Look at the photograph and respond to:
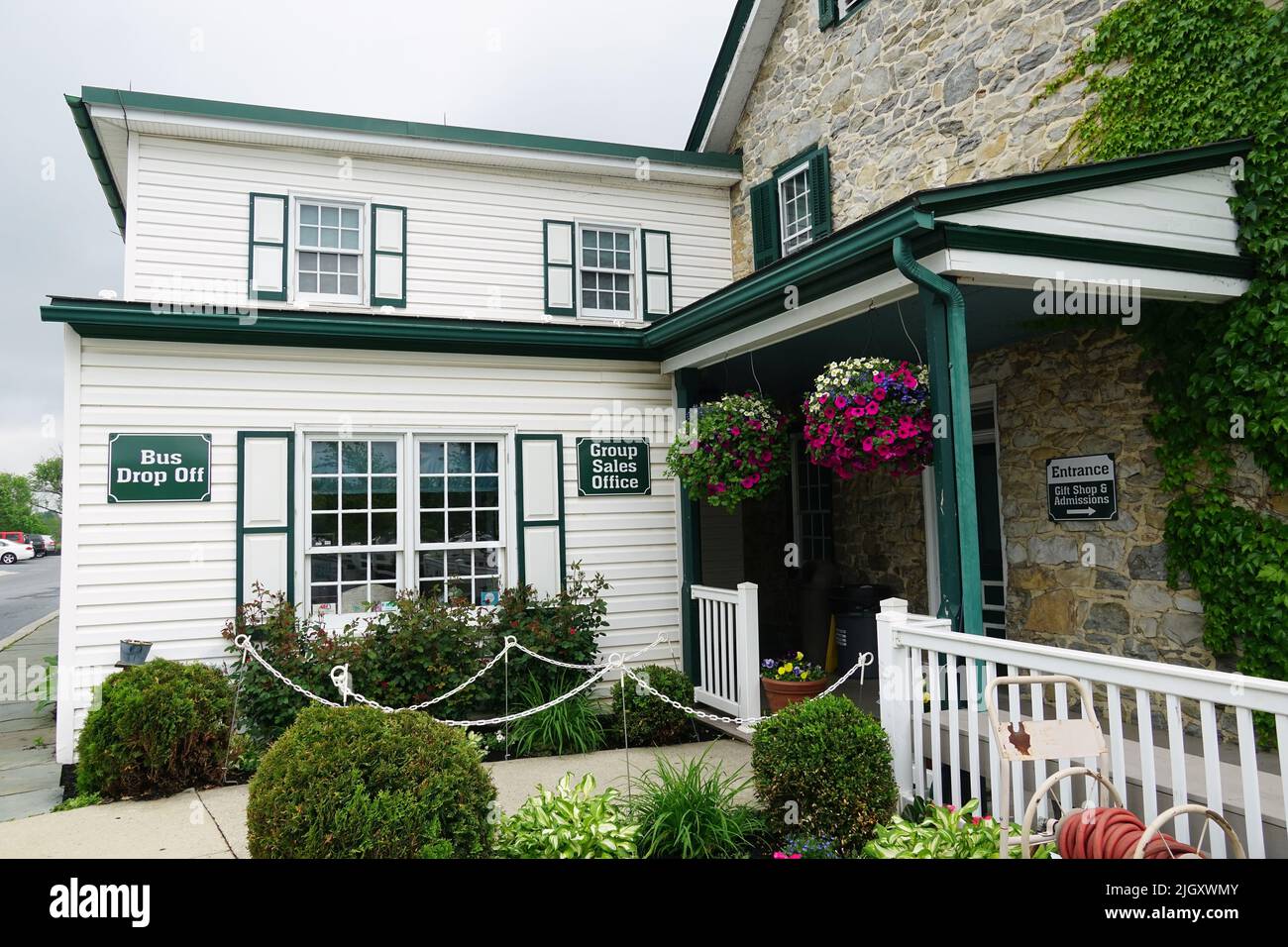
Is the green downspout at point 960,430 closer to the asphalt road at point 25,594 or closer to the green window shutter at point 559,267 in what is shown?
the green window shutter at point 559,267

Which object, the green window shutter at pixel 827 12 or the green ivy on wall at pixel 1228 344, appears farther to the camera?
the green window shutter at pixel 827 12

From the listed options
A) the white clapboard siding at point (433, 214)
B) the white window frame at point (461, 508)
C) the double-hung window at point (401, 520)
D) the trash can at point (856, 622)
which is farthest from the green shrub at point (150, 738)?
the trash can at point (856, 622)

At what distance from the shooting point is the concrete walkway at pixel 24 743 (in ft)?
19.5

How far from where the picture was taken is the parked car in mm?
43750

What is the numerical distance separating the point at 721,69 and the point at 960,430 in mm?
8120

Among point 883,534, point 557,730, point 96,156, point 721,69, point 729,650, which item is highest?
point 721,69

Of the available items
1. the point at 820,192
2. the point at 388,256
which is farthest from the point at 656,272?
the point at 388,256

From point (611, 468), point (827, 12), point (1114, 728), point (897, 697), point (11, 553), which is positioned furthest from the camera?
point (11, 553)

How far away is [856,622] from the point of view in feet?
26.3

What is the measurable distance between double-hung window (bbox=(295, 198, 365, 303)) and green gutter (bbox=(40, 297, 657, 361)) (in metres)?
2.34
